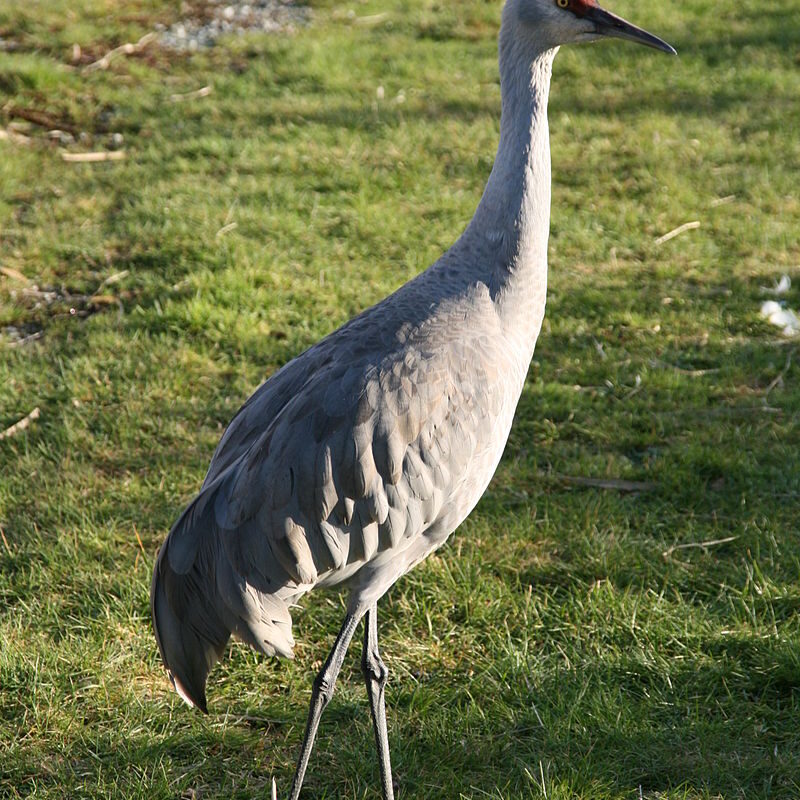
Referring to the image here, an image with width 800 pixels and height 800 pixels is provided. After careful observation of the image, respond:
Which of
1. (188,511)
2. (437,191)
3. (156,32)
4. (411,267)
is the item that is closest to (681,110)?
(437,191)

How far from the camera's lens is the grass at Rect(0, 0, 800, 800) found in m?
3.55

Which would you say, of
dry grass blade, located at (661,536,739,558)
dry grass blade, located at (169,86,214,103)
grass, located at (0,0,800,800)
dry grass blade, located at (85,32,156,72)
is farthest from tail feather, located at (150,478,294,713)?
dry grass blade, located at (85,32,156,72)

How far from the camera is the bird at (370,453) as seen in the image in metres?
3.09

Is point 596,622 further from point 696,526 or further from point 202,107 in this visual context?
point 202,107

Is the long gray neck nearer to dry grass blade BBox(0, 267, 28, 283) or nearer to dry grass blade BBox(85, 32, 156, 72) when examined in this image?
dry grass blade BBox(0, 267, 28, 283)

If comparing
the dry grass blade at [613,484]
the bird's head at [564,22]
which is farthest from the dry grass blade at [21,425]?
the bird's head at [564,22]

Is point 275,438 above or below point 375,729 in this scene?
above

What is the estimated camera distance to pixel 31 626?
3.93 metres

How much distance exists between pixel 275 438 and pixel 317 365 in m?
0.28

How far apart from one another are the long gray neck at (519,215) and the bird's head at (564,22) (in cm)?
5

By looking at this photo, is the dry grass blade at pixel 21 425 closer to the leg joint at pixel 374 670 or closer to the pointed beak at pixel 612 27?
the leg joint at pixel 374 670

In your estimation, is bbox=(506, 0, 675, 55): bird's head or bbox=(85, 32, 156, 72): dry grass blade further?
bbox=(85, 32, 156, 72): dry grass blade

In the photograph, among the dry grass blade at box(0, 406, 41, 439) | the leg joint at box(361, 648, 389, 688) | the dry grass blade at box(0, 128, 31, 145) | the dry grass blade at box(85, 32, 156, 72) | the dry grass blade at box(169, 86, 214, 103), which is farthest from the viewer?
the dry grass blade at box(85, 32, 156, 72)

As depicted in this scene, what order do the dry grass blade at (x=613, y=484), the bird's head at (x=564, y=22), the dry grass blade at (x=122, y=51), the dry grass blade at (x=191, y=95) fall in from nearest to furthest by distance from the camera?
the bird's head at (x=564, y=22)
the dry grass blade at (x=613, y=484)
the dry grass blade at (x=191, y=95)
the dry grass blade at (x=122, y=51)
